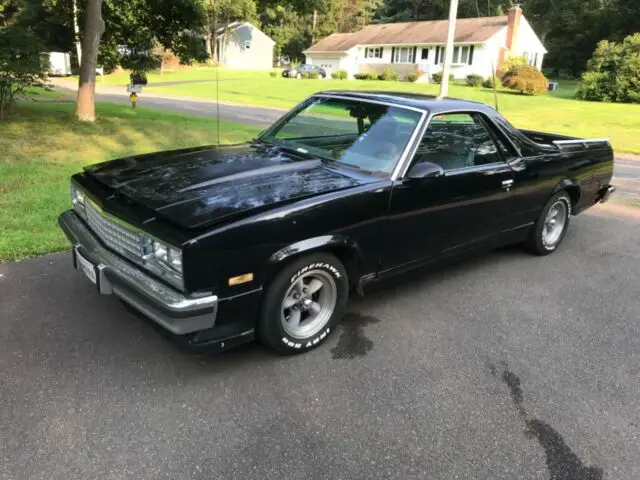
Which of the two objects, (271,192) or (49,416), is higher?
(271,192)

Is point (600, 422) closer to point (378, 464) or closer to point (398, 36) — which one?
point (378, 464)

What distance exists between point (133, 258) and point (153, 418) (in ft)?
3.10

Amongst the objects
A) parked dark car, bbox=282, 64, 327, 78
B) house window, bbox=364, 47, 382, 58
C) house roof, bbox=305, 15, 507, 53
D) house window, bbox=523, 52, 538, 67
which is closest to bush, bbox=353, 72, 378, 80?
parked dark car, bbox=282, 64, 327, 78

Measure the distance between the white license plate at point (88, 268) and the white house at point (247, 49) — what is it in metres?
64.3

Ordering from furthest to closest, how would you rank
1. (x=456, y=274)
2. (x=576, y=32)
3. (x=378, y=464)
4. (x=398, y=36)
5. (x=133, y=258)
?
(x=576, y=32)
(x=398, y=36)
(x=456, y=274)
(x=133, y=258)
(x=378, y=464)

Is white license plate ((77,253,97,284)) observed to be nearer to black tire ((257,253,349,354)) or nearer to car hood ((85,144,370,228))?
car hood ((85,144,370,228))

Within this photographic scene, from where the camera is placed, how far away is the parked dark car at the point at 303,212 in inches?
114

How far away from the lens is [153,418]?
2.74 meters

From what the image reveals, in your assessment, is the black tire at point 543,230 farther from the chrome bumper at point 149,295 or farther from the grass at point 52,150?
the grass at point 52,150

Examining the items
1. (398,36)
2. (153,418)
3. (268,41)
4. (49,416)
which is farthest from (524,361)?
(268,41)

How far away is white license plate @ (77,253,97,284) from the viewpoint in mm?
3293

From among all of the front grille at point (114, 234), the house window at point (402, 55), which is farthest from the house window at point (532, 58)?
the front grille at point (114, 234)

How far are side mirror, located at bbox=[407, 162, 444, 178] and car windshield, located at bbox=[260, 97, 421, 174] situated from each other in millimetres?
145

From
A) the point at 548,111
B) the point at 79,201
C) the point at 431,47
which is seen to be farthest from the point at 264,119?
the point at 431,47
